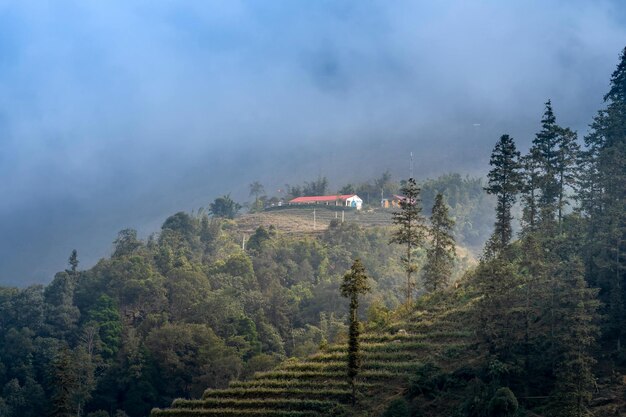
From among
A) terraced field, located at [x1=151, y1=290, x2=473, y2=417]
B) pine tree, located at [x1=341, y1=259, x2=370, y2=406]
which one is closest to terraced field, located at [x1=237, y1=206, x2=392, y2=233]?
terraced field, located at [x1=151, y1=290, x2=473, y2=417]

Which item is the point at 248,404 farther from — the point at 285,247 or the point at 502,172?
Result: the point at 285,247

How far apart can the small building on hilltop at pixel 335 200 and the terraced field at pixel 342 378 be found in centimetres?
9700

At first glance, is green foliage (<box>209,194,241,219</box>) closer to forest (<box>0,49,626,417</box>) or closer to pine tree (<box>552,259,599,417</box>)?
forest (<box>0,49,626,417</box>)

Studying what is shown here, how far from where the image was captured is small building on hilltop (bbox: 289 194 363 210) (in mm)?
160500

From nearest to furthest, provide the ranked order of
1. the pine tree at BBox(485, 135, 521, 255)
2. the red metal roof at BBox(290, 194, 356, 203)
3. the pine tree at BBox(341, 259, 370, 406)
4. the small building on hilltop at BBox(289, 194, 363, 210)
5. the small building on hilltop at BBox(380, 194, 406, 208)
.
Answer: the pine tree at BBox(341, 259, 370, 406), the pine tree at BBox(485, 135, 521, 255), the small building on hilltop at BBox(289, 194, 363, 210), the small building on hilltop at BBox(380, 194, 406, 208), the red metal roof at BBox(290, 194, 356, 203)

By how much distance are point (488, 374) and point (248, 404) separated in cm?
1776

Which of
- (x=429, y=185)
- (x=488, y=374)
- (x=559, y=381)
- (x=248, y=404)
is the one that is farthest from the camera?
(x=429, y=185)

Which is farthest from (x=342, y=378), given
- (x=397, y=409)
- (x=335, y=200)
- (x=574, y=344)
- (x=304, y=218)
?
(x=335, y=200)

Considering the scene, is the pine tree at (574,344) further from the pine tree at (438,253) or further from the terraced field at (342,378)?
the pine tree at (438,253)

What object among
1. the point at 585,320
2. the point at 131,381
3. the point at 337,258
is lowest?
the point at 131,381

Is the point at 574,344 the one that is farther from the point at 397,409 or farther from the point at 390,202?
the point at 390,202

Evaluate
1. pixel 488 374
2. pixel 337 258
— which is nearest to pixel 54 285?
pixel 337 258

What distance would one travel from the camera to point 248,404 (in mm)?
55531

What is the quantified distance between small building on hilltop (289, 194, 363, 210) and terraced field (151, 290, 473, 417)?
3819 inches
